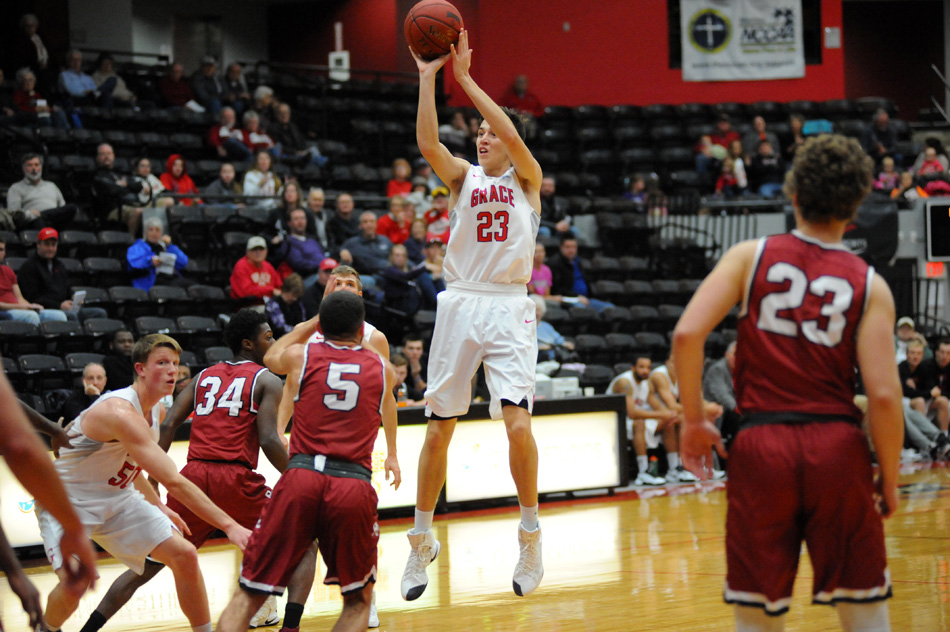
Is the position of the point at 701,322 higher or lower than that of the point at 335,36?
lower

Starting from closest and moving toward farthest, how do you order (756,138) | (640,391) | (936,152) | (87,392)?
(87,392)
(640,391)
(936,152)
(756,138)

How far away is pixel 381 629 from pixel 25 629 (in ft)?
6.54

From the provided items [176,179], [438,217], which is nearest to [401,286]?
[438,217]

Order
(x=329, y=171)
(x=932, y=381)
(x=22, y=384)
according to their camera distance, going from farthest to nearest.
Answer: (x=329, y=171) → (x=932, y=381) → (x=22, y=384)

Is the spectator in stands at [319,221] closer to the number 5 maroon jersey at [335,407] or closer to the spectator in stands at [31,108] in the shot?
the spectator in stands at [31,108]

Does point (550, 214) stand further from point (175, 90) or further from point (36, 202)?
point (36, 202)

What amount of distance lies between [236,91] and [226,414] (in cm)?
1174

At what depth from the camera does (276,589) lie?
4180 millimetres

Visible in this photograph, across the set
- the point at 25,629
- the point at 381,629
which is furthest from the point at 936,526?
the point at 25,629

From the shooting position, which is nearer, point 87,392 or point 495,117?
point 495,117

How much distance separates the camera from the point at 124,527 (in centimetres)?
501

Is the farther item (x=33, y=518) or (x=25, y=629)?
(x=33, y=518)

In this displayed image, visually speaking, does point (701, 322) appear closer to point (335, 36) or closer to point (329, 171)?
point (329, 171)

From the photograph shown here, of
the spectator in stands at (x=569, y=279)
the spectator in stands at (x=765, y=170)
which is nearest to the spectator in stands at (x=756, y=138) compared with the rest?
the spectator in stands at (x=765, y=170)
